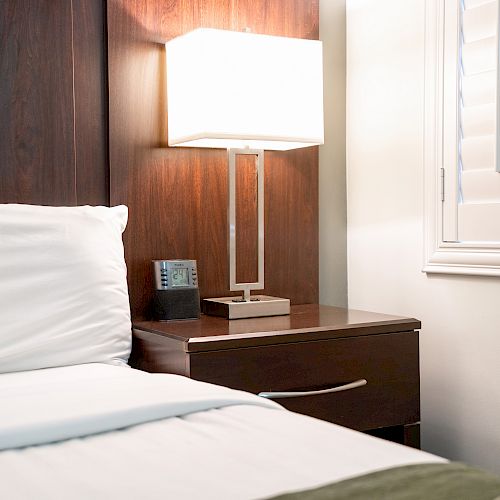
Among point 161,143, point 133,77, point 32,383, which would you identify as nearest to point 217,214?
point 161,143

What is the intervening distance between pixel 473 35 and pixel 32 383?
1.51 meters

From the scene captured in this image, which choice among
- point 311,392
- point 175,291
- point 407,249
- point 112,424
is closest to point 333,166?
point 407,249

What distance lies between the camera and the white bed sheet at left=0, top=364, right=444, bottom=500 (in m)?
1.03

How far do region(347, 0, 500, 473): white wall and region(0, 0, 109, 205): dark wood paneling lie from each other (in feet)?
2.86

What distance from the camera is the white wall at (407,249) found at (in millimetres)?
2379

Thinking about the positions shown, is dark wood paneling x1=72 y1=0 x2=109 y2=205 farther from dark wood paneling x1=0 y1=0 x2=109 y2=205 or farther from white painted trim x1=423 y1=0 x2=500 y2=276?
white painted trim x1=423 y1=0 x2=500 y2=276

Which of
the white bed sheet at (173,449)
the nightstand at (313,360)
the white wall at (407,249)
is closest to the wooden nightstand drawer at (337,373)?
the nightstand at (313,360)

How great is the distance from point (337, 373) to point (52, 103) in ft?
3.44

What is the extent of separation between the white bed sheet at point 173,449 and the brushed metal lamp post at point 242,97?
86 centimetres

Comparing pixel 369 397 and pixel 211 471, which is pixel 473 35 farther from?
pixel 211 471

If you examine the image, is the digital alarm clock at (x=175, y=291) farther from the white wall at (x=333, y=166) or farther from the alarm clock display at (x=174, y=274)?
the white wall at (x=333, y=166)

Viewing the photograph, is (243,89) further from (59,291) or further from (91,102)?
(59,291)

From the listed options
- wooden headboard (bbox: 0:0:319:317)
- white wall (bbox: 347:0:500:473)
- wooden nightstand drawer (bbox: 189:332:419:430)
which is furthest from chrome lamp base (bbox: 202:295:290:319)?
white wall (bbox: 347:0:500:473)

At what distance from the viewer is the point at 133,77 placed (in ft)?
7.86
